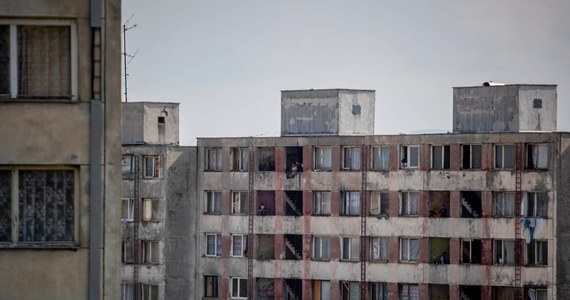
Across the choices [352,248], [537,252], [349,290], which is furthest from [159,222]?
[537,252]

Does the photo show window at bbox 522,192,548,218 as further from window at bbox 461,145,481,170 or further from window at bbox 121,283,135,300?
window at bbox 121,283,135,300

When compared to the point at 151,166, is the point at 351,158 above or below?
above

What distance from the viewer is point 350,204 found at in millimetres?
66688

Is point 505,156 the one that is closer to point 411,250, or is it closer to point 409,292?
point 411,250

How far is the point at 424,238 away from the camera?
65.0 meters

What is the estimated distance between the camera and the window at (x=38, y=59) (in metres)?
12.7

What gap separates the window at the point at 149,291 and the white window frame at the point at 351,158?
14.5 meters

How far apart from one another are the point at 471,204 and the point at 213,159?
16.4 metres

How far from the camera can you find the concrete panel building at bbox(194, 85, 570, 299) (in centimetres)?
6334

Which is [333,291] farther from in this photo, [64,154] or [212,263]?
[64,154]

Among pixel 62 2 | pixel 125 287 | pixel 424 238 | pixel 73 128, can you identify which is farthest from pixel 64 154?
pixel 125 287

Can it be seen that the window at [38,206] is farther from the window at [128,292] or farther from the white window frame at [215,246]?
the window at [128,292]

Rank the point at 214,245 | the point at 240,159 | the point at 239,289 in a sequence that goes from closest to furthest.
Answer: the point at 240,159, the point at 239,289, the point at 214,245

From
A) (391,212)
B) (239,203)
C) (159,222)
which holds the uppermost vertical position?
(239,203)
